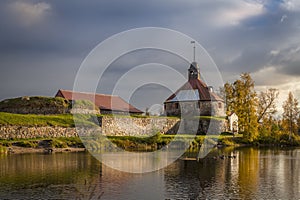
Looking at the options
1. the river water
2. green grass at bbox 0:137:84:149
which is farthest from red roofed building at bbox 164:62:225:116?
the river water

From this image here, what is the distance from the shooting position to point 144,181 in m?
20.5

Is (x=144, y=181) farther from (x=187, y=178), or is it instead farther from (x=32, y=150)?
(x=32, y=150)

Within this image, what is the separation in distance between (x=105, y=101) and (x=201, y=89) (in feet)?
52.5

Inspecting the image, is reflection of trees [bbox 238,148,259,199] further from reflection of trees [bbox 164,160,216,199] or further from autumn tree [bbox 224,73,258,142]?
autumn tree [bbox 224,73,258,142]

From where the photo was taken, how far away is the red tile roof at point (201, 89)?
2486 inches

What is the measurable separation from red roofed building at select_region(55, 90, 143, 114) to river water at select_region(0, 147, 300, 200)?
29.3 m

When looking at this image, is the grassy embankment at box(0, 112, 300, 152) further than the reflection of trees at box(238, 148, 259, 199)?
Yes

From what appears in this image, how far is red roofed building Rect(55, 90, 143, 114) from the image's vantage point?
5672 centimetres

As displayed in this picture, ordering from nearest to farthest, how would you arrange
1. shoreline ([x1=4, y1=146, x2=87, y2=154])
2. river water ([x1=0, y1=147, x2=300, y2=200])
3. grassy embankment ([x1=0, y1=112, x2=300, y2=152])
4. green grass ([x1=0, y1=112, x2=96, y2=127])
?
river water ([x1=0, y1=147, x2=300, y2=200]), shoreline ([x1=4, y1=146, x2=87, y2=154]), grassy embankment ([x1=0, y1=112, x2=300, y2=152]), green grass ([x1=0, y1=112, x2=96, y2=127])

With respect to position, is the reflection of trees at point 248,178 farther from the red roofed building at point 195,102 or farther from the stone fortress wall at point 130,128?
the red roofed building at point 195,102

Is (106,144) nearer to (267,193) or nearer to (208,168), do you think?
(208,168)

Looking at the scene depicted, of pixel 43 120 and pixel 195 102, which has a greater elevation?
pixel 195 102

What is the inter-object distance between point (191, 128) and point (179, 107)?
7178 millimetres

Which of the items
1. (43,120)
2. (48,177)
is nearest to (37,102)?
(43,120)
